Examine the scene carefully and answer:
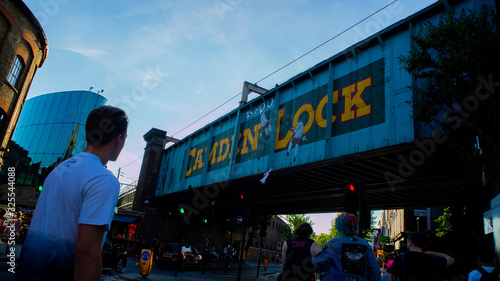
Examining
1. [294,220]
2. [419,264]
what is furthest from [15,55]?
[294,220]

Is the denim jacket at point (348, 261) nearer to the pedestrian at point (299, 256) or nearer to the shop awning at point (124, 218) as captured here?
the pedestrian at point (299, 256)

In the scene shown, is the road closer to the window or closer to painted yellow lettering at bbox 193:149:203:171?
painted yellow lettering at bbox 193:149:203:171

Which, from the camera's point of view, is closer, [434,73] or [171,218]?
[434,73]

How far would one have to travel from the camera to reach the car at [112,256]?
41.0 feet

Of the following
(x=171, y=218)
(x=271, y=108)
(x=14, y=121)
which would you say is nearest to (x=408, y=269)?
(x=271, y=108)

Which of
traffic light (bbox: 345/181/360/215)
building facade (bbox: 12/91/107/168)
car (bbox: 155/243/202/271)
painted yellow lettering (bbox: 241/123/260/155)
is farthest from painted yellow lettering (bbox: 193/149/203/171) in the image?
building facade (bbox: 12/91/107/168)

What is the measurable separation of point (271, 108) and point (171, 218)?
1935 cm

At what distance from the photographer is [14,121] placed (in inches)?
766

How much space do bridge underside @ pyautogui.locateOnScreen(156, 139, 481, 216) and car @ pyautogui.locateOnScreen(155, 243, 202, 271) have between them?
15.0 feet

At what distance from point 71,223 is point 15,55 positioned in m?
21.2

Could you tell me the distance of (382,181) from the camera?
14219 millimetres

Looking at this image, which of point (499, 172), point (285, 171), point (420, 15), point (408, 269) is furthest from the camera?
point (285, 171)

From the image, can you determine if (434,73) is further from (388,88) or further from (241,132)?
(241,132)

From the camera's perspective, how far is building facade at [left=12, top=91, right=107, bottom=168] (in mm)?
50875
